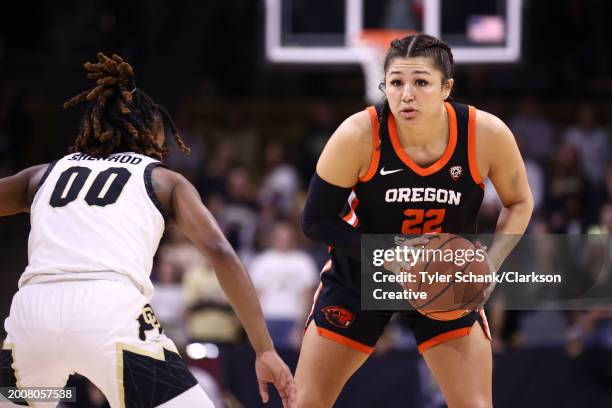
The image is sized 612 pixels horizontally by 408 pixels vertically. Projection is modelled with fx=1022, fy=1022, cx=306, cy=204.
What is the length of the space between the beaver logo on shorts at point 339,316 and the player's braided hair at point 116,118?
3.42 feet

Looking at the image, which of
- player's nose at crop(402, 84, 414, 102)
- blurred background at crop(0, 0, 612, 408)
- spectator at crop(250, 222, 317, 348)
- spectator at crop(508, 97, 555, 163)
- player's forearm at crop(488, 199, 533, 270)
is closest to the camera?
player's nose at crop(402, 84, 414, 102)

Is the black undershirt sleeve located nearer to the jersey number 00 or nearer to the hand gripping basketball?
the hand gripping basketball

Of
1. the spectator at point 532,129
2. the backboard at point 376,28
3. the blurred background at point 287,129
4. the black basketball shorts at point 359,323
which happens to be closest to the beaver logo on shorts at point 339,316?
the black basketball shorts at point 359,323

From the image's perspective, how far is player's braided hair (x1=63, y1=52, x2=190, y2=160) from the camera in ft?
13.0

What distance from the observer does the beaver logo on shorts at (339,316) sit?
4508 mm

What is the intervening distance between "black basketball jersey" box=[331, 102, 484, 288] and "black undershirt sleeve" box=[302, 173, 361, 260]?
0.36 ft

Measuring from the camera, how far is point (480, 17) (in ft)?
31.1

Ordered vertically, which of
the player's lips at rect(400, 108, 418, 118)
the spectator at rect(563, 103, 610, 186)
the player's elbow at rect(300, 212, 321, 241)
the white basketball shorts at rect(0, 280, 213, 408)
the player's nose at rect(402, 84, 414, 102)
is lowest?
the spectator at rect(563, 103, 610, 186)

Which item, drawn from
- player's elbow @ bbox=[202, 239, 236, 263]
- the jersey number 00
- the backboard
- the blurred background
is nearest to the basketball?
player's elbow @ bbox=[202, 239, 236, 263]

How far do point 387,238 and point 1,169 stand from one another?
27.8ft

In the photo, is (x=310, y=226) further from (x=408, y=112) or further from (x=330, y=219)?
(x=408, y=112)

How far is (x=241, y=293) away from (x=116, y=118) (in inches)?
35.5

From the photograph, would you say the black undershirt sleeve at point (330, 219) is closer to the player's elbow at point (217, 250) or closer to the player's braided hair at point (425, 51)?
the player's braided hair at point (425, 51)

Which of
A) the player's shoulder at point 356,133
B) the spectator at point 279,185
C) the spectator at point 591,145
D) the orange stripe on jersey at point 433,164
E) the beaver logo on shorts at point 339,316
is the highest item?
the player's shoulder at point 356,133
